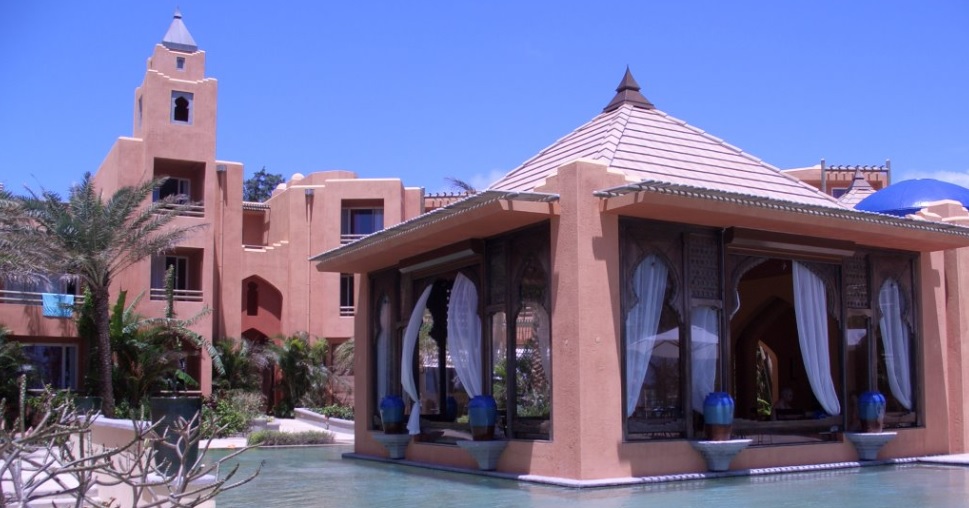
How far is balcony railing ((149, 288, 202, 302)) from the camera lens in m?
29.3

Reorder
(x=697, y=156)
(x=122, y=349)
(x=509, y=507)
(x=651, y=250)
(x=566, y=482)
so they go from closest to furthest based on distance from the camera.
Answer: (x=509, y=507)
(x=566, y=482)
(x=651, y=250)
(x=697, y=156)
(x=122, y=349)

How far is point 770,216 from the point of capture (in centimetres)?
1288

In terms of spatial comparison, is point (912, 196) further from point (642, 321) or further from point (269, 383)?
point (269, 383)

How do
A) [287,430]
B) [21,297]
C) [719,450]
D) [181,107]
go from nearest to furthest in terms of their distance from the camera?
[719,450] → [287,430] → [21,297] → [181,107]

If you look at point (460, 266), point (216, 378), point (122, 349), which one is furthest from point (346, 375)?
point (460, 266)

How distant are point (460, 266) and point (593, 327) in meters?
3.09

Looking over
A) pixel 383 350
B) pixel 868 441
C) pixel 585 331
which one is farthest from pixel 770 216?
pixel 383 350

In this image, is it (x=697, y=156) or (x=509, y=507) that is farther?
(x=697, y=156)

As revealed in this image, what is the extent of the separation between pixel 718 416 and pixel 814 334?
2.56 m

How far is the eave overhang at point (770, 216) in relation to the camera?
11.9 metres

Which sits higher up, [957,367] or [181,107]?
[181,107]

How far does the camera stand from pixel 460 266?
14641mm

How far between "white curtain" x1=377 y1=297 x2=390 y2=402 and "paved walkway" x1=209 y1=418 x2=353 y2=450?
209 inches

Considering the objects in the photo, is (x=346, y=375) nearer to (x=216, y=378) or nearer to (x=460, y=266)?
(x=216, y=378)
